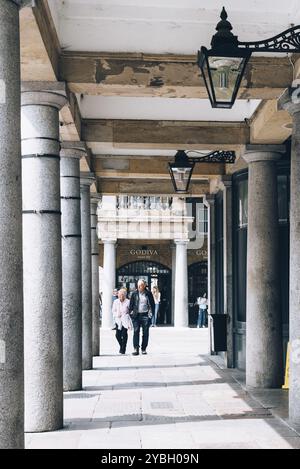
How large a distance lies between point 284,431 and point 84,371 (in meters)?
6.47

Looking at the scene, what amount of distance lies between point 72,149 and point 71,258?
5.14ft

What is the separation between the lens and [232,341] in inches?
545

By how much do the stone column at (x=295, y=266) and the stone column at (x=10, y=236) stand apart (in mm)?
3992

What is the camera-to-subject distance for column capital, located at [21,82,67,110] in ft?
25.4

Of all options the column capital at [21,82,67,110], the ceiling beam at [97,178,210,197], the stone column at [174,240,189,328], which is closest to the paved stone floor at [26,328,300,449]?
the column capital at [21,82,67,110]

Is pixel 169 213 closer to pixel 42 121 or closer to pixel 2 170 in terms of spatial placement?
pixel 42 121

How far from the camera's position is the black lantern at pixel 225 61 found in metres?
5.92

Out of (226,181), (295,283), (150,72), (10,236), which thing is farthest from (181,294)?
(10,236)

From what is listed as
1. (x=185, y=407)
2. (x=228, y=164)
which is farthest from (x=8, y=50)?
(x=228, y=164)

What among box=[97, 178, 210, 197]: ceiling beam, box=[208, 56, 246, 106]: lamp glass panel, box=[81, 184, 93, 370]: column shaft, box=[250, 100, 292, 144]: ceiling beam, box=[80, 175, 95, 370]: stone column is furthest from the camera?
box=[97, 178, 210, 197]: ceiling beam

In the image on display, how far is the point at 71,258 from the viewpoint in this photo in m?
11.0

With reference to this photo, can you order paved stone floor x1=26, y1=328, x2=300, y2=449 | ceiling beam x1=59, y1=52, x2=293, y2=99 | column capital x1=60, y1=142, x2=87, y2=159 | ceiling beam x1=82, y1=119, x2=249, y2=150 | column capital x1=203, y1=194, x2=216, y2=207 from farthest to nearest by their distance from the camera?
column capital x1=203, y1=194, x2=216, y2=207
ceiling beam x1=82, y1=119, x2=249, y2=150
column capital x1=60, y1=142, x2=87, y2=159
ceiling beam x1=59, y1=52, x2=293, y2=99
paved stone floor x1=26, y1=328, x2=300, y2=449

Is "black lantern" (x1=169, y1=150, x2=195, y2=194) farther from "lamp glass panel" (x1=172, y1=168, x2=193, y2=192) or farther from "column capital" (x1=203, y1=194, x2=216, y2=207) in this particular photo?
"column capital" (x1=203, y1=194, x2=216, y2=207)
